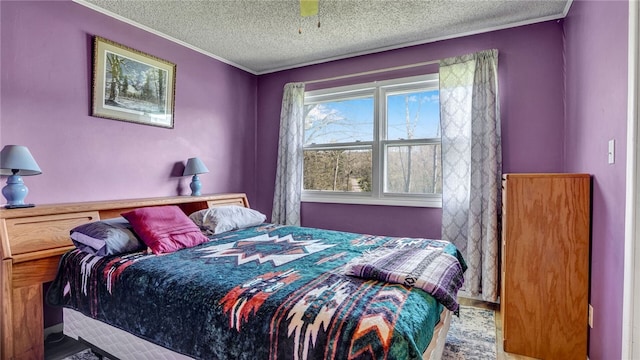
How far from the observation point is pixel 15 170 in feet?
6.59

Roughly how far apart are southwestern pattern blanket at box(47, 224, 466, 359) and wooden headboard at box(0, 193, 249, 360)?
99 millimetres

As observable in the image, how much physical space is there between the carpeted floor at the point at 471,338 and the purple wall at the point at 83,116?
4.35 feet

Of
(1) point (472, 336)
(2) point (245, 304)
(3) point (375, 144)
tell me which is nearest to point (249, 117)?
(3) point (375, 144)

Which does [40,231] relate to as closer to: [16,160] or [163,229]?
[16,160]

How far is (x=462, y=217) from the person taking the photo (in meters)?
2.96

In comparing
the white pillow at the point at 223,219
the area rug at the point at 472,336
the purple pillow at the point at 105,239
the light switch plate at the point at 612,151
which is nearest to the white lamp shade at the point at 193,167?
the white pillow at the point at 223,219

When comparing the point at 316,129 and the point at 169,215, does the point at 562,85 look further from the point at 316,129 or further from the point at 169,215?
the point at 169,215

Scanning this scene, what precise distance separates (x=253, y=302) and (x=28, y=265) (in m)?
1.61

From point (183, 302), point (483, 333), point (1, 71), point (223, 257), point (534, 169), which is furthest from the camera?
point (534, 169)

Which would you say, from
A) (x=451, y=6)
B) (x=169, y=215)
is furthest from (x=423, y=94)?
(x=169, y=215)

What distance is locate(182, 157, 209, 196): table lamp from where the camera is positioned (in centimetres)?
318

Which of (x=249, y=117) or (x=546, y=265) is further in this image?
(x=249, y=117)

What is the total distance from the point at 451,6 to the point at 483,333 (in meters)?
2.51

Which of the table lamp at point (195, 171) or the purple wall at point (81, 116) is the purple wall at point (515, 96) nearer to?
the table lamp at point (195, 171)
